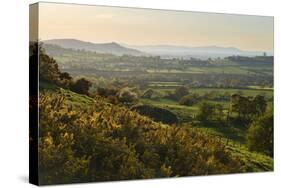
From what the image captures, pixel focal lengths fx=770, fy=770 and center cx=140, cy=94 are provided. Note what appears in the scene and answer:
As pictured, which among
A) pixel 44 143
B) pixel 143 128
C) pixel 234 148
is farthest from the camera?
pixel 234 148

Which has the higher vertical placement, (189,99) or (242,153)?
(189,99)

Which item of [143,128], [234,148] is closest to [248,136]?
[234,148]

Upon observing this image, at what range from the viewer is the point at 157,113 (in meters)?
11.2

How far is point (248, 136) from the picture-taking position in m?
12.0

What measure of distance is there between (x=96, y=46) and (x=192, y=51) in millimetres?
1592

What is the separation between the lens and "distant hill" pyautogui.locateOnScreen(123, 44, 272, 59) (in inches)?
443

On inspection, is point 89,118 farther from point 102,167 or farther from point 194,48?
point 194,48

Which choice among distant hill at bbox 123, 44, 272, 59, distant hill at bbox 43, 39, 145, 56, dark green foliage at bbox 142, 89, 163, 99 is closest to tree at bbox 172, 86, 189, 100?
dark green foliage at bbox 142, 89, 163, 99

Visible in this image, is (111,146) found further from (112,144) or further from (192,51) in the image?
(192,51)

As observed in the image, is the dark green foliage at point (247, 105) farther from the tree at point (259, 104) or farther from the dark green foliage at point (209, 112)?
the dark green foliage at point (209, 112)

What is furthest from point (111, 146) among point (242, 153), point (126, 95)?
point (242, 153)

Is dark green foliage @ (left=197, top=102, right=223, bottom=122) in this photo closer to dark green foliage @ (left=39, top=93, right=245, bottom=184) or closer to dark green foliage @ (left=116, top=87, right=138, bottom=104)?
dark green foliage @ (left=39, top=93, right=245, bottom=184)

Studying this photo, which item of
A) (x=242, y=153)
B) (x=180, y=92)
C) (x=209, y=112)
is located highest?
(x=180, y=92)

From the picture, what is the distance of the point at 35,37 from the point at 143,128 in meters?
2.02
